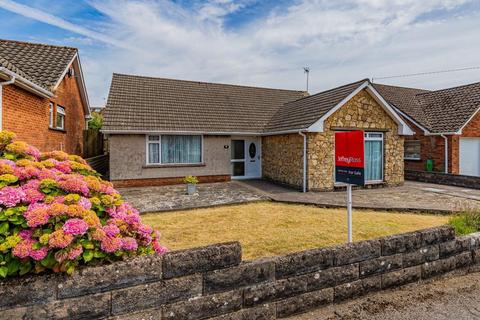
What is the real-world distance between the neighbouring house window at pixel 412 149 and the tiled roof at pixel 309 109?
329 inches

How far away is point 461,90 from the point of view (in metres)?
18.6

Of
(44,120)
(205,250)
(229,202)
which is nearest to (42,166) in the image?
(205,250)

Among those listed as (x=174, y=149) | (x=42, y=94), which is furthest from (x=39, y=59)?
(x=174, y=149)

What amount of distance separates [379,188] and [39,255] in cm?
1385

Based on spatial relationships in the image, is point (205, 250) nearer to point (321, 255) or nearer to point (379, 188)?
point (321, 255)

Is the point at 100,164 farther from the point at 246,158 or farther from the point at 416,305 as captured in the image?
the point at 416,305

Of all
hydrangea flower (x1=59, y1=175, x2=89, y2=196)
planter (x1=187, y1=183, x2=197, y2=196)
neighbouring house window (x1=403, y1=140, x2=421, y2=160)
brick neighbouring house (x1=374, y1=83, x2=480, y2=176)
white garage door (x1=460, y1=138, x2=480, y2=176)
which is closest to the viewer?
hydrangea flower (x1=59, y1=175, x2=89, y2=196)

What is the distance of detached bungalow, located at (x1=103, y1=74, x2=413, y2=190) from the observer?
12281mm

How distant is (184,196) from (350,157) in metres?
7.41

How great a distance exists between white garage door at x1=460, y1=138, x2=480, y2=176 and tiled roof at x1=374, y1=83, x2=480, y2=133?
134cm

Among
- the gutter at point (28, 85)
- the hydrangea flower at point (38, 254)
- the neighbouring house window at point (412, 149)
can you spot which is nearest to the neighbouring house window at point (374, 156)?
the neighbouring house window at point (412, 149)

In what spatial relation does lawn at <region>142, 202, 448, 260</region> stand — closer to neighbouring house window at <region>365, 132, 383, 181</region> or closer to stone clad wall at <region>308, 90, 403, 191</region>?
stone clad wall at <region>308, 90, 403, 191</region>

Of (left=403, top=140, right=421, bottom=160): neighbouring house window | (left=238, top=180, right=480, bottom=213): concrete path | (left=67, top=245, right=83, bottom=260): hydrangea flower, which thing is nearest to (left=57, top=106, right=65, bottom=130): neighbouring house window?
(left=238, top=180, right=480, bottom=213): concrete path

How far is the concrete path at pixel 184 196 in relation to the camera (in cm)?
952
